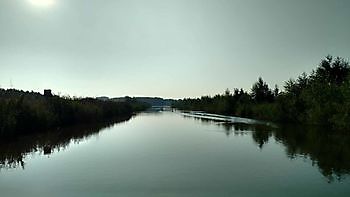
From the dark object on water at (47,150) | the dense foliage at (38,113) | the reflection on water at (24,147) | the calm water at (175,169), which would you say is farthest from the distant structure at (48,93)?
the dark object on water at (47,150)

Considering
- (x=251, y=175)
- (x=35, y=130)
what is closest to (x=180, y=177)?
(x=251, y=175)

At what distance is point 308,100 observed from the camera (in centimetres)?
5003

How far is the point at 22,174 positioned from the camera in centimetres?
1622

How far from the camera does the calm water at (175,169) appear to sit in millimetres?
13172

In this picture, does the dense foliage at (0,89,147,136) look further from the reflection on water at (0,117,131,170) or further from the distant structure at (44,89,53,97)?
the reflection on water at (0,117,131,170)

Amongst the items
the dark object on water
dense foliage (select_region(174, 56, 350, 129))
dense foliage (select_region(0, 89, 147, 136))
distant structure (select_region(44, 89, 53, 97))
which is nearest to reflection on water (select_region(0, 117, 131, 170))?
the dark object on water

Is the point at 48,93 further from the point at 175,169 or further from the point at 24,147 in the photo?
the point at 175,169

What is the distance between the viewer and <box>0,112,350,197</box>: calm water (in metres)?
13.2

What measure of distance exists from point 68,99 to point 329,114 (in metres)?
29.6

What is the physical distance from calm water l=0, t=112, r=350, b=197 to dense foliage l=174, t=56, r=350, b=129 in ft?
51.2

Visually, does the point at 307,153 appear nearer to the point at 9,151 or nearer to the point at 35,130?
the point at 9,151

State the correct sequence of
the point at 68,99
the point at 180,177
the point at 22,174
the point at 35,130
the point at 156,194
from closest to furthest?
the point at 156,194 < the point at 180,177 < the point at 22,174 < the point at 35,130 < the point at 68,99

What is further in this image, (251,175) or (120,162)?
(120,162)

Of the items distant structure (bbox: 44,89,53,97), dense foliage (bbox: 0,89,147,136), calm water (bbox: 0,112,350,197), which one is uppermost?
distant structure (bbox: 44,89,53,97)
